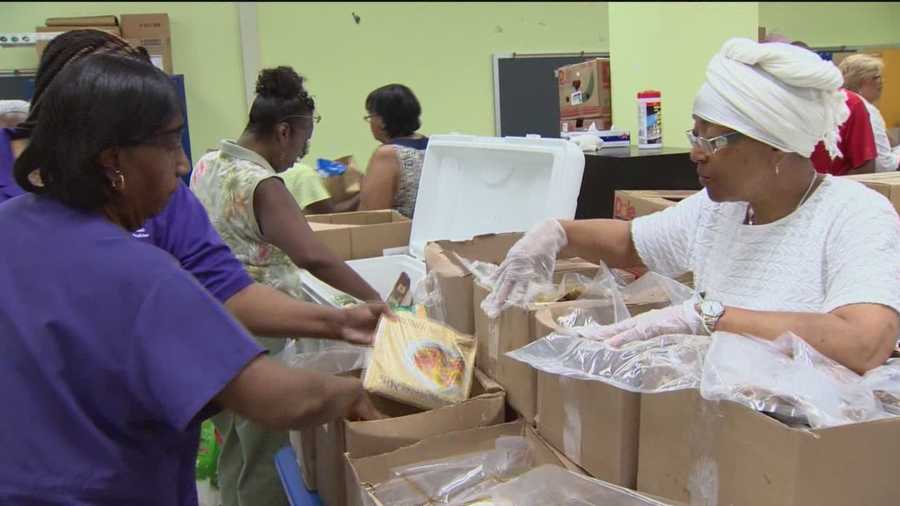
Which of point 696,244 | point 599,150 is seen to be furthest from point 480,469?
point 599,150

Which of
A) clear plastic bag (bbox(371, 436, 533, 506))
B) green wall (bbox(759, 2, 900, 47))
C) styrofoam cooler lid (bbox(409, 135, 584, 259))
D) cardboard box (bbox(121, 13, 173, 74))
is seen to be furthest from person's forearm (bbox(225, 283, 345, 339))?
green wall (bbox(759, 2, 900, 47))

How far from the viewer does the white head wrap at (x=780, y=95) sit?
114 centimetres

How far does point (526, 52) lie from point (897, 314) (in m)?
5.18

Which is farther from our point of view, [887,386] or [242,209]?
[242,209]

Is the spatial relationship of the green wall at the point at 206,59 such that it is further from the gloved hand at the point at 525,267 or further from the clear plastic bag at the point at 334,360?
the gloved hand at the point at 525,267

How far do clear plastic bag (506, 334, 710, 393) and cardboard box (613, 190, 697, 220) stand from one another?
0.80m

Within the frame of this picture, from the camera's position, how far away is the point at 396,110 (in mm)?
3256

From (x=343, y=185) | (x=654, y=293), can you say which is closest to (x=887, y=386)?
(x=654, y=293)

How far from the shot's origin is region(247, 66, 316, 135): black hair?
1.99 meters

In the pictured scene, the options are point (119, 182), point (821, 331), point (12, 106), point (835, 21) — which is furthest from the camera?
point (835, 21)

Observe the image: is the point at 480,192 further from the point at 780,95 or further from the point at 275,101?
the point at 780,95

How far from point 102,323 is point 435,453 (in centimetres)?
59

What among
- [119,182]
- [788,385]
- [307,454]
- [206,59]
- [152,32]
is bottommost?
[307,454]

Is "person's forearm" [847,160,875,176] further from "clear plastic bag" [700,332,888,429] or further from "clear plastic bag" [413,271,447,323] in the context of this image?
"clear plastic bag" [700,332,888,429]
